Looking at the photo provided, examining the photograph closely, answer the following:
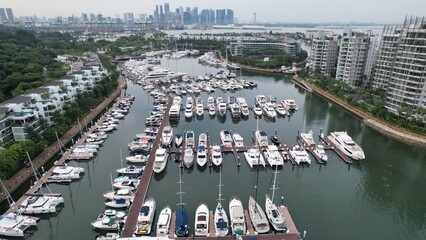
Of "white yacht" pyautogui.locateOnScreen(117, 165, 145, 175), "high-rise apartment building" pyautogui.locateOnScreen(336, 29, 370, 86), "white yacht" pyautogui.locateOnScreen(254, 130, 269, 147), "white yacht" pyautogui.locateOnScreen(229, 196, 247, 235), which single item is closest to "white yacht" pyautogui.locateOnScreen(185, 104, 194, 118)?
"white yacht" pyautogui.locateOnScreen(254, 130, 269, 147)

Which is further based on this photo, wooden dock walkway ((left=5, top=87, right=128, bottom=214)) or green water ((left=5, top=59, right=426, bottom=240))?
wooden dock walkway ((left=5, top=87, right=128, bottom=214))

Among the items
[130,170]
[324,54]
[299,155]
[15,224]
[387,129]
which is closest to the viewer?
[15,224]

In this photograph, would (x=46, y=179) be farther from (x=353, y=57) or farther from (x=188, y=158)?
(x=353, y=57)

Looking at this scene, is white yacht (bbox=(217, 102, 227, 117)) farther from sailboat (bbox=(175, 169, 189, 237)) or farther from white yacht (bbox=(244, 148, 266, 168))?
sailboat (bbox=(175, 169, 189, 237))

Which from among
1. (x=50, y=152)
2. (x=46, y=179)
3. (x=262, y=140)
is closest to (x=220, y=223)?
(x=262, y=140)

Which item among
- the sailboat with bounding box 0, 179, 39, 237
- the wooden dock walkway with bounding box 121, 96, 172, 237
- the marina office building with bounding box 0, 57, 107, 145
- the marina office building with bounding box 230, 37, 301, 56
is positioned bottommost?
the sailboat with bounding box 0, 179, 39, 237

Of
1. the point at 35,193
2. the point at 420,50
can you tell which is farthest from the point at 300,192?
the point at 420,50

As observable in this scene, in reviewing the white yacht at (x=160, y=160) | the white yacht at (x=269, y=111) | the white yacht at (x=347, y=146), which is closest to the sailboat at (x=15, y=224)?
the white yacht at (x=160, y=160)

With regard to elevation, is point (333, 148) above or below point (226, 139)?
below
